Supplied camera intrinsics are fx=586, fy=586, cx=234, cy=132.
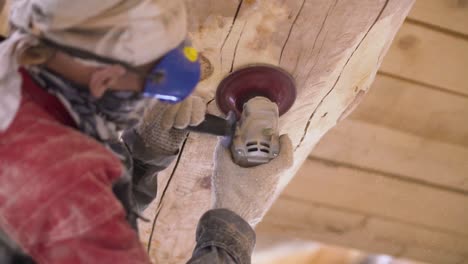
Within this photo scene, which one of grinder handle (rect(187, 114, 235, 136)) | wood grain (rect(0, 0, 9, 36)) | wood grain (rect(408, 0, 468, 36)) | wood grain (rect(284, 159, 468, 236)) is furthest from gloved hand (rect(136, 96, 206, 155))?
wood grain (rect(284, 159, 468, 236))

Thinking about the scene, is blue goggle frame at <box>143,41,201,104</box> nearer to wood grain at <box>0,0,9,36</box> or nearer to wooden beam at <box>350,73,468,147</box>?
wood grain at <box>0,0,9,36</box>

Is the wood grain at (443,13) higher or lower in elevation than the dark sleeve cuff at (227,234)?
higher

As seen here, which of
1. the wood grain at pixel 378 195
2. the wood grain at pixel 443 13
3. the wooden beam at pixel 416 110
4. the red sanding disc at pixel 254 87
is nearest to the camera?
the red sanding disc at pixel 254 87

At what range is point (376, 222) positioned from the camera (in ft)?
5.16

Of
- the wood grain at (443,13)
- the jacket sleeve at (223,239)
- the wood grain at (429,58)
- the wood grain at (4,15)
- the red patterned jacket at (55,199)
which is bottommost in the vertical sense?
the jacket sleeve at (223,239)

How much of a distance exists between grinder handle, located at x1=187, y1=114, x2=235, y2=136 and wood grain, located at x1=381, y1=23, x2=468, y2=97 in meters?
0.47

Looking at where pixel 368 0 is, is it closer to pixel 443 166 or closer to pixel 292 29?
pixel 292 29

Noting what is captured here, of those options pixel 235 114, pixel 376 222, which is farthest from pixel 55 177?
pixel 376 222

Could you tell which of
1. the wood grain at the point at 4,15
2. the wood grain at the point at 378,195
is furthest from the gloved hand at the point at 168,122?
the wood grain at the point at 378,195

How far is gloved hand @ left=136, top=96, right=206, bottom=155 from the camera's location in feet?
2.67

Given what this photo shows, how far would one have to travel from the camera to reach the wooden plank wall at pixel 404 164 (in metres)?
1.18

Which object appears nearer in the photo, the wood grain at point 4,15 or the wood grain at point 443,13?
the wood grain at point 4,15

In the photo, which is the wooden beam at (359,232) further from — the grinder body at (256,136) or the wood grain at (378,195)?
the grinder body at (256,136)

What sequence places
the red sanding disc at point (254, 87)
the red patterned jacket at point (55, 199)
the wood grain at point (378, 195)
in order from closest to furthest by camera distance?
1. the red patterned jacket at point (55, 199)
2. the red sanding disc at point (254, 87)
3. the wood grain at point (378, 195)
